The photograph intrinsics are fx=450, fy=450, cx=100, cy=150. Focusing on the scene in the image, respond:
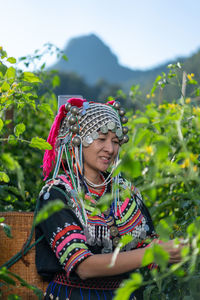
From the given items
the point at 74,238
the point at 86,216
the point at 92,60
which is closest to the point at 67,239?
the point at 74,238

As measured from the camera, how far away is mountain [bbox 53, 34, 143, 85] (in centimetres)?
5595

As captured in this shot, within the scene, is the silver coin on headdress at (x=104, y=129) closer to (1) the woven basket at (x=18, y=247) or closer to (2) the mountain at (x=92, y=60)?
(1) the woven basket at (x=18, y=247)

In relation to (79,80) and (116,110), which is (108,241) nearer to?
(116,110)

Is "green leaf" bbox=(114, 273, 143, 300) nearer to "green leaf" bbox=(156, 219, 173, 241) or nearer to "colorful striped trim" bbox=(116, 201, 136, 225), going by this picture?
"green leaf" bbox=(156, 219, 173, 241)

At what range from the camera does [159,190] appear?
9.48 feet

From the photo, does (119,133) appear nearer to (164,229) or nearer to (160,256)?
(164,229)

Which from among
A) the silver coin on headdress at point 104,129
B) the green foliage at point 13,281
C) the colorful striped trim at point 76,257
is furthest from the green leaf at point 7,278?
the silver coin on headdress at point 104,129

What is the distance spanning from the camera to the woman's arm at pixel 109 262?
1.59 metres

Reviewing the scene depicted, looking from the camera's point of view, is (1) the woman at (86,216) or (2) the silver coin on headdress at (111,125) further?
(2) the silver coin on headdress at (111,125)

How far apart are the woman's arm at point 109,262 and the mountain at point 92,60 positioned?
5172 cm

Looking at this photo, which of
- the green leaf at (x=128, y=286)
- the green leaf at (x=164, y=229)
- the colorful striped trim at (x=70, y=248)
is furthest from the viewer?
the colorful striped trim at (x=70, y=248)

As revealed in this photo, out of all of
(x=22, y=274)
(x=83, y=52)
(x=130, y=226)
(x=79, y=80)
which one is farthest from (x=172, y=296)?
(x=83, y=52)

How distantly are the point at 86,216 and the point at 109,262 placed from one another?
28 centimetres

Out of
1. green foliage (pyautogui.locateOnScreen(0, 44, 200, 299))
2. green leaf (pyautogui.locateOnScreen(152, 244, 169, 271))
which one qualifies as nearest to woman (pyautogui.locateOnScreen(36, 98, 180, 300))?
green foliage (pyautogui.locateOnScreen(0, 44, 200, 299))
